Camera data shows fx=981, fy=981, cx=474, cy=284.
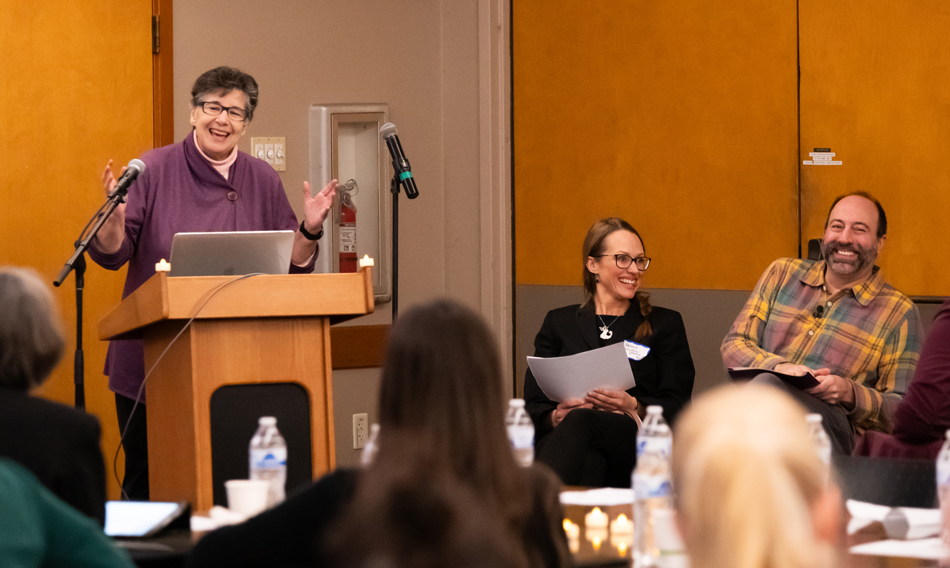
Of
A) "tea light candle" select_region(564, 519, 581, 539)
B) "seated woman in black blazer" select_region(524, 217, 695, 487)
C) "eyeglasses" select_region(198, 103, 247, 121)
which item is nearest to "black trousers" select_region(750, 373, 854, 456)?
"seated woman in black blazer" select_region(524, 217, 695, 487)

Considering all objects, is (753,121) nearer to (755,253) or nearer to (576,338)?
(755,253)

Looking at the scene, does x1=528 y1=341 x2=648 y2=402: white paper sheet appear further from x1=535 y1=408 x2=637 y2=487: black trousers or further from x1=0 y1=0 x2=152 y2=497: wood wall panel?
x1=0 y1=0 x2=152 y2=497: wood wall panel

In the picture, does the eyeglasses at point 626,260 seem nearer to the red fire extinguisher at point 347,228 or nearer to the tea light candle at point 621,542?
the red fire extinguisher at point 347,228

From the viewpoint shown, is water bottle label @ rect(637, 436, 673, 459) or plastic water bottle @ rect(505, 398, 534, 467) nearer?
water bottle label @ rect(637, 436, 673, 459)

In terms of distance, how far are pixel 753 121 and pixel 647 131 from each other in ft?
1.79

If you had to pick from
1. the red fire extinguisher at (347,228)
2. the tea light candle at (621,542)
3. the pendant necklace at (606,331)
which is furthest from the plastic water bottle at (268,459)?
the red fire extinguisher at (347,228)

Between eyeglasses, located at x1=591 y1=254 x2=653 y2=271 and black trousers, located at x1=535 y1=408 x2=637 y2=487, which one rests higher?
eyeglasses, located at x1=591 y1=254 x2=653 y2=271

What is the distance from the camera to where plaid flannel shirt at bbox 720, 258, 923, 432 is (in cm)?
312

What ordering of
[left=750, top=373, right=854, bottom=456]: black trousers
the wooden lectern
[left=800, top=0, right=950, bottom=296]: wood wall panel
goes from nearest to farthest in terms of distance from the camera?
1. the wooden lectern
2. [left=750, top=373, right=854, bottom=456]: black trousers
3. [left=800, top=0, right=950, bottom=296]: wood wall panel

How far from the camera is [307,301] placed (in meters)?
2.48

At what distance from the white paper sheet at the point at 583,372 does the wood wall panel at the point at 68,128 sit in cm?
200

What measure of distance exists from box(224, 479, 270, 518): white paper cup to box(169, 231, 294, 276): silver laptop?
0.77 meters

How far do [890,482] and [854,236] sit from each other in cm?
144

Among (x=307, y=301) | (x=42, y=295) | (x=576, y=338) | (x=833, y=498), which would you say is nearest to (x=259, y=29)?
(x=576, y=338)
